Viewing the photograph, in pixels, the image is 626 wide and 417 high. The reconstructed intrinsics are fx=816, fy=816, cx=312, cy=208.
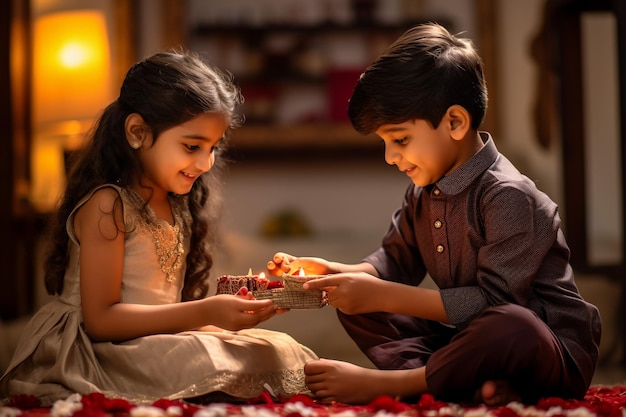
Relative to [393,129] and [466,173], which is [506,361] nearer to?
[466,173]

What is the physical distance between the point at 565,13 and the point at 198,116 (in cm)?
175

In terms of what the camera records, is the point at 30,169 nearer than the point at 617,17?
No

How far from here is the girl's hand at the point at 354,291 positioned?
1.56m

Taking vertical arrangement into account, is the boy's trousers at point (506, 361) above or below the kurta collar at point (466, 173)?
below

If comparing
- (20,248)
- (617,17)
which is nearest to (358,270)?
(617,17)

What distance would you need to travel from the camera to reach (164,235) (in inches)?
68.9

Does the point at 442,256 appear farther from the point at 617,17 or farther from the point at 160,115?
the point at 617,17

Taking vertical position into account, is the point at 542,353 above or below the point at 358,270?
below

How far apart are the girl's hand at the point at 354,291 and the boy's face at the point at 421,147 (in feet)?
0.79

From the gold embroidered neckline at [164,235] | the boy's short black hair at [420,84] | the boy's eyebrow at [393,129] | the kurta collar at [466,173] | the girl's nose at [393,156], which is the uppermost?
the boy's short black hair at [420,84]

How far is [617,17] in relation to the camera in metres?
2.25

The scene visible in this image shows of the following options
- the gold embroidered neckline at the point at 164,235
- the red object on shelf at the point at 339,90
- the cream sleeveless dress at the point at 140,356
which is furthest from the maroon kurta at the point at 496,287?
the red object on shelf at the point at 339,90

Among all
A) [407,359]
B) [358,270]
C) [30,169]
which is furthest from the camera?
[30,169]

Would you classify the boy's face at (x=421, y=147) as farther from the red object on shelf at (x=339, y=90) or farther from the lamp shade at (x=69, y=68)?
the red object on shelf at (x=339, y=90)
